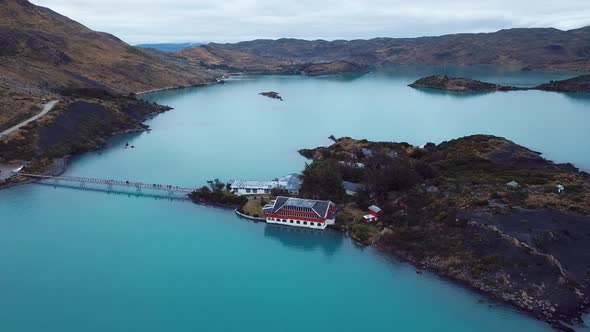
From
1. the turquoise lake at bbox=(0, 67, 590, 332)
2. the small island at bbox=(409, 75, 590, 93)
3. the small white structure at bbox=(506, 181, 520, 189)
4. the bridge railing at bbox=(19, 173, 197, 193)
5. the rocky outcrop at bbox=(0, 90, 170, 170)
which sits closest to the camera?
the turquoise lake at bbox=(0, 67, 590, 332)

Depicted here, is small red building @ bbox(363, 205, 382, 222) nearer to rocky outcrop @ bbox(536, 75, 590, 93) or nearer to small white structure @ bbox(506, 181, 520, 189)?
small white structure @ bbox(506, 181, 520, 189)

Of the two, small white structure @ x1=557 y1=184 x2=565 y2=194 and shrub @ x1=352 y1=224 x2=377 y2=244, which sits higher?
small white structure @ x1=557 y1=184 x2=565 y2=194

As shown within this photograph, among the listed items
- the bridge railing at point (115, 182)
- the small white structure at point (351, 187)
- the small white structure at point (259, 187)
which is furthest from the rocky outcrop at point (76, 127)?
the small white structure at point (351, 187)

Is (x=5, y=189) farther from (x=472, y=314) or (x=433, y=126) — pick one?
(x=433, y=126)

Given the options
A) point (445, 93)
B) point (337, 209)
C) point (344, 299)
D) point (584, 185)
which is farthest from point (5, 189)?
point (445, 93)

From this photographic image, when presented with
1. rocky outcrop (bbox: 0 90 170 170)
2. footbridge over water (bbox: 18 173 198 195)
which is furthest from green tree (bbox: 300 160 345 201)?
rocky outcrop (bbox: 0 90 170 170)

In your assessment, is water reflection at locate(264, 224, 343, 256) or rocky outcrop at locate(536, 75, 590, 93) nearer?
water reflection at locate(264, 224, 343, 256)

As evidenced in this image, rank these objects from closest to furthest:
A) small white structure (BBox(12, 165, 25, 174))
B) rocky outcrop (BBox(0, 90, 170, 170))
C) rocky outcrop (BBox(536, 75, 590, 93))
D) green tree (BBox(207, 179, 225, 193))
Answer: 1. green tree (BBox(207, 179, 225, 193))
2. small white structure (BBox(12, 165, 25, 174))
3. rocky outcrop (BBox(0, 90, 170, 170))
4. rocky outcrop (BBox(536, 75, 590, 93))
